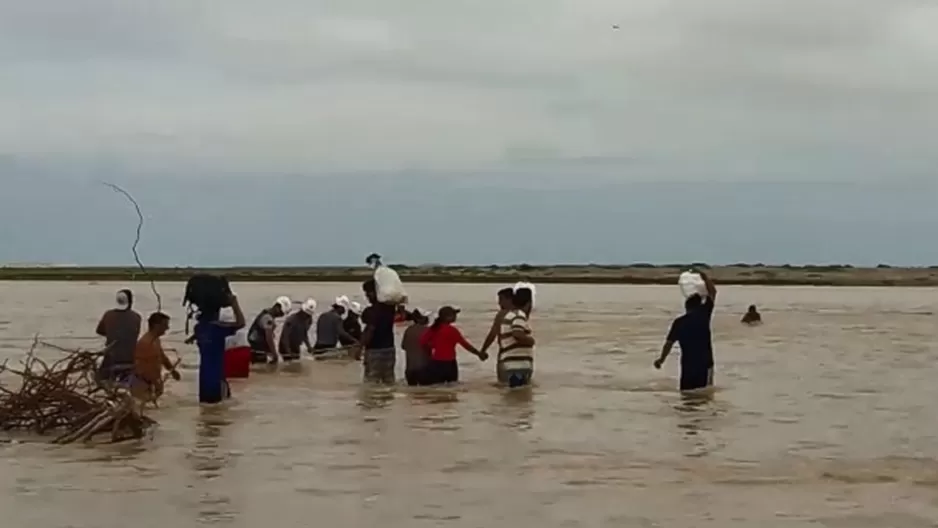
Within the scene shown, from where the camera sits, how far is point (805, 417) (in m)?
18.1

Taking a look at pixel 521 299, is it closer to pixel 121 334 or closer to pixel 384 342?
pixel 384 342

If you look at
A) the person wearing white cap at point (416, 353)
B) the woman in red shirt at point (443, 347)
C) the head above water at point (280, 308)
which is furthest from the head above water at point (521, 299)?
the head above water at point (280, 308)

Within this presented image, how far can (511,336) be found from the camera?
61.6 ft

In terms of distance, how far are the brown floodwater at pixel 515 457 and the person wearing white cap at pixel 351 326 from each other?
1337 millimetres

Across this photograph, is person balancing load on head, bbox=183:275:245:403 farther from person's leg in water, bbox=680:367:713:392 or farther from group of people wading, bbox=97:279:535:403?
person's leg in water, bbox=680:367:713:392

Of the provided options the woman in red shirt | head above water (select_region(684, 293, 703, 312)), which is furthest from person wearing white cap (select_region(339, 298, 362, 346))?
head above water (select_region(684, 293, 703, 312))

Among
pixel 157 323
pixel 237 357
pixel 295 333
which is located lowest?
pixel 237 357

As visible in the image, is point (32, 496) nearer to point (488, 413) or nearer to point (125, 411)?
point (125, 411)

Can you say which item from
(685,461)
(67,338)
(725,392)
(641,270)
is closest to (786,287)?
(641,270)

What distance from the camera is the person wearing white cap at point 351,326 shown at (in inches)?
977

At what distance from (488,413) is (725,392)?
15.0 ft

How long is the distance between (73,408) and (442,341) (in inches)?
219

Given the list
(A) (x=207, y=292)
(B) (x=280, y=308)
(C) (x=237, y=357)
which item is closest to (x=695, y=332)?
(A) (x=207, y=292)

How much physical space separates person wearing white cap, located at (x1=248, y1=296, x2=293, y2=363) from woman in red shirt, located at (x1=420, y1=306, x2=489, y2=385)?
3166 millimetres
